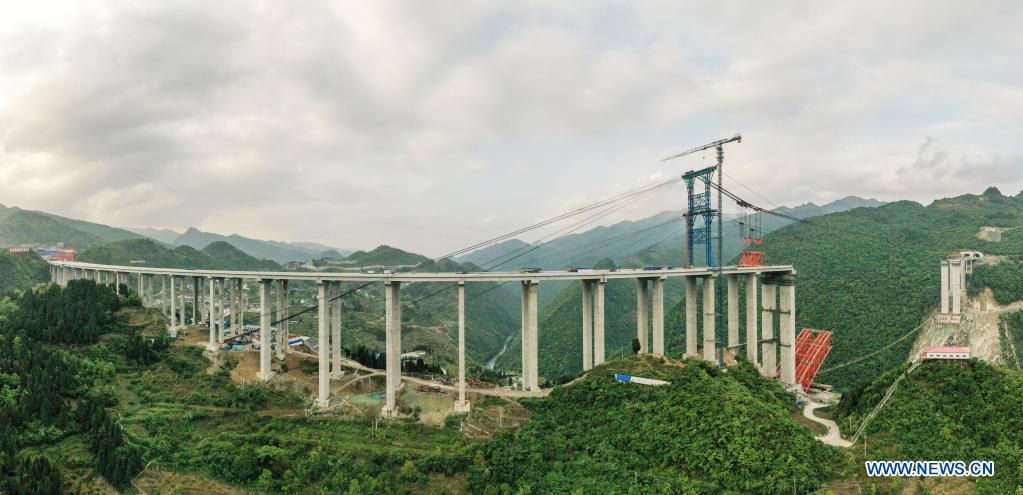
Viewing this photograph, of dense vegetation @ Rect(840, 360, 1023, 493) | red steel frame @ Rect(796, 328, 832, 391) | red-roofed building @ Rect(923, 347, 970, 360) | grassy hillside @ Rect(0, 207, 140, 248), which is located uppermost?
grassy hillside @ Rect(0, 207, 140, 248)

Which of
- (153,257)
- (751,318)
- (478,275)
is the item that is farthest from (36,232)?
(751,318)

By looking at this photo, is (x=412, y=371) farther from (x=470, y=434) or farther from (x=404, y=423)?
(x=470, y=434)

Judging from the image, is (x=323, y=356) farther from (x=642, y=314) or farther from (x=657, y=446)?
(x=642, y=314)

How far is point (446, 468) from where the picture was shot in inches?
1363

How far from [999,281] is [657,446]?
7237 cm

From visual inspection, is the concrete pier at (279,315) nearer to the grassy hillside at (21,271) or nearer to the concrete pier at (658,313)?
the concrete pier at (658,313)

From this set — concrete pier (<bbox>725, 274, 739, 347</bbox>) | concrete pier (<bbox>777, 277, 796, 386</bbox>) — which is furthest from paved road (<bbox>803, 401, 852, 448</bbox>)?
concrete pier (<bbox>725, 274, 739, 347</bbox>)

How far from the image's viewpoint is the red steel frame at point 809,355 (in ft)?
210

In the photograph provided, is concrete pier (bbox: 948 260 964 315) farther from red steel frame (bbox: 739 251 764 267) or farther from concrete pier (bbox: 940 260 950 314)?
red steel frame (bbox: 739 251 764 267)

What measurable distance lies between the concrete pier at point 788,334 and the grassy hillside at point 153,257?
13855 cm

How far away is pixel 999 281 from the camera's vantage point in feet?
232

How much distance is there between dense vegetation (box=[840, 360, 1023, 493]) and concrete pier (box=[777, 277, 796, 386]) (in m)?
25.9

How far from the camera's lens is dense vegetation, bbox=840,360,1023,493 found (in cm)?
2947

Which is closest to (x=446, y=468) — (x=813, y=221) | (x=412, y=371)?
(x=412, y=371)
